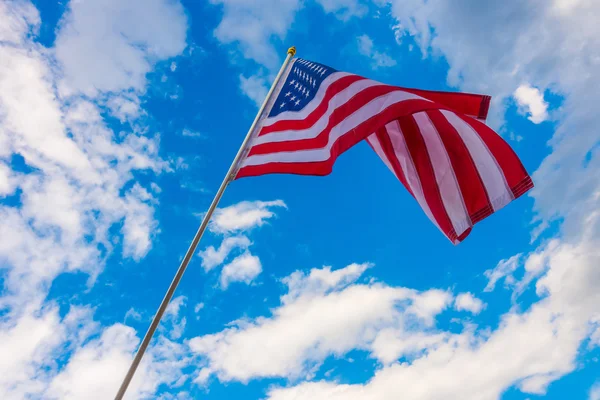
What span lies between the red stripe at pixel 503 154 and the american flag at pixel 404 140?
22 millimetres

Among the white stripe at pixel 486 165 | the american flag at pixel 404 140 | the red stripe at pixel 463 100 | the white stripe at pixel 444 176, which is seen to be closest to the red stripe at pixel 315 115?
the american flag at pixel 404 140

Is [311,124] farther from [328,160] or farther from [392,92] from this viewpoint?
[392,92]

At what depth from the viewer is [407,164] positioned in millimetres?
12414

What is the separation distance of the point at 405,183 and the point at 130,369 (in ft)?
27.1

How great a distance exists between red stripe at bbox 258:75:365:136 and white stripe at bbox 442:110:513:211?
2844mm

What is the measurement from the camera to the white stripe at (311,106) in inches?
444

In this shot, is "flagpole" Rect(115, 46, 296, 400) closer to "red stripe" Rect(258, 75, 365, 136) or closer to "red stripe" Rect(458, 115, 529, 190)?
"red stripe" Rect(258, 75, 365, 136)

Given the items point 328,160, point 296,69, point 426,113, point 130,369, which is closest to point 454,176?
point 426,113

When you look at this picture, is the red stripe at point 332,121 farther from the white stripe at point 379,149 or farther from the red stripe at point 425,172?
the white stripe at point 379,149

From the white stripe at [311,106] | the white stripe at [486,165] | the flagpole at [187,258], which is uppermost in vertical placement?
the white stripe at [311,106]

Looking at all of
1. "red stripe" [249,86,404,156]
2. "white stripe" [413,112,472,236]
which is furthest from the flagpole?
"white stripe" [413,112,472,236]

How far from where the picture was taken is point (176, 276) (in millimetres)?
8500

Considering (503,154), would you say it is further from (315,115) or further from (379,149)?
(315,115)

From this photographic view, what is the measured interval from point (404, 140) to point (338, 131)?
8.00 ft
